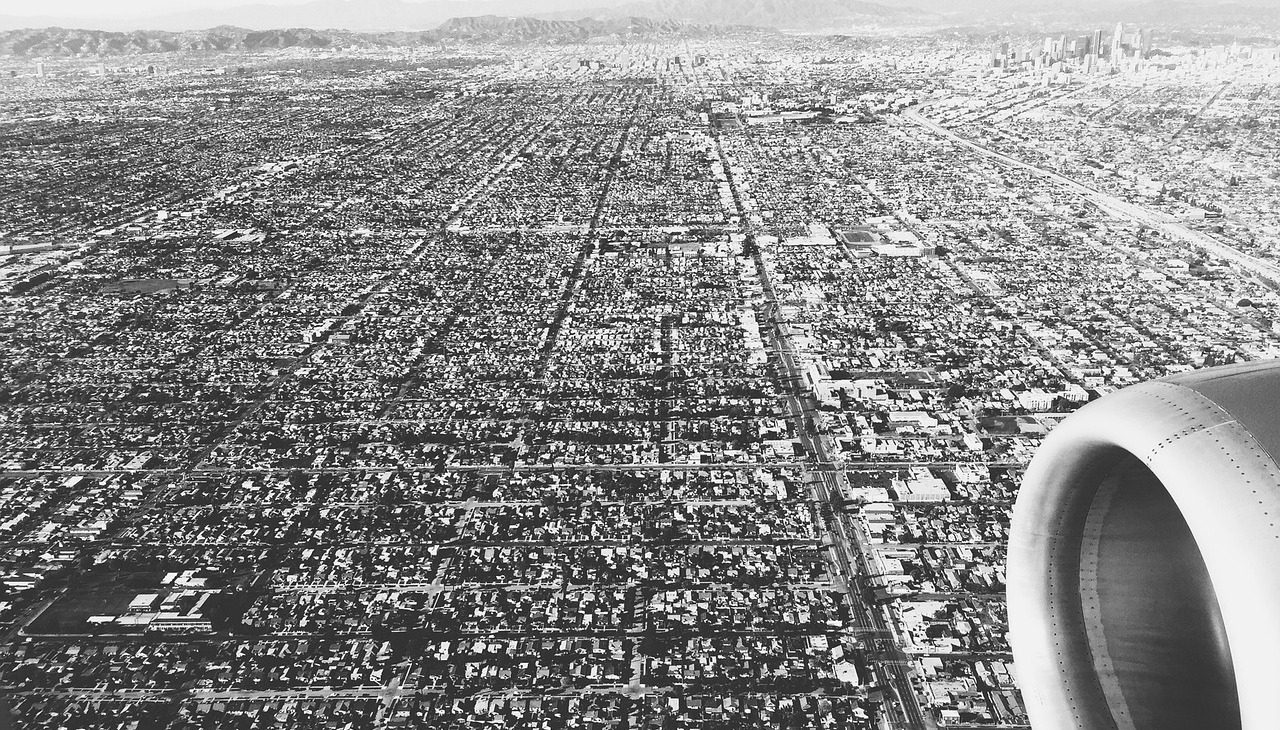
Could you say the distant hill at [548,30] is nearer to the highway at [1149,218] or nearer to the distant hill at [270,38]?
the distant hill at [270,38]

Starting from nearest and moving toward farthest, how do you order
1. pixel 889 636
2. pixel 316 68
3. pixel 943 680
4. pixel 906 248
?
pixel 943 680, pixel 889 636, pixel 906 248, pixel 316 68

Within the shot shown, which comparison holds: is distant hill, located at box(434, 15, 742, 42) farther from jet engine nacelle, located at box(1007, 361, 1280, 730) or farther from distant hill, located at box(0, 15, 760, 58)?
jet engine nacelle, located at box(1007, 361, 1280, 730)

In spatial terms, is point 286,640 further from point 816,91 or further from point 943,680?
point 816,91

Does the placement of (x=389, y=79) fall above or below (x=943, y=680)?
above

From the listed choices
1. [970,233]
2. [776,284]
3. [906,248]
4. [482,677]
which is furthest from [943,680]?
[970,233]

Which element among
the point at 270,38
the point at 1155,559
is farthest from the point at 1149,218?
the point at 270,38

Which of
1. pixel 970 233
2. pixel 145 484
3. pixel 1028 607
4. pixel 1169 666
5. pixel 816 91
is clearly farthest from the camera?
pixel 816 91

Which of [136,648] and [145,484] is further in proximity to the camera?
[145,484]
